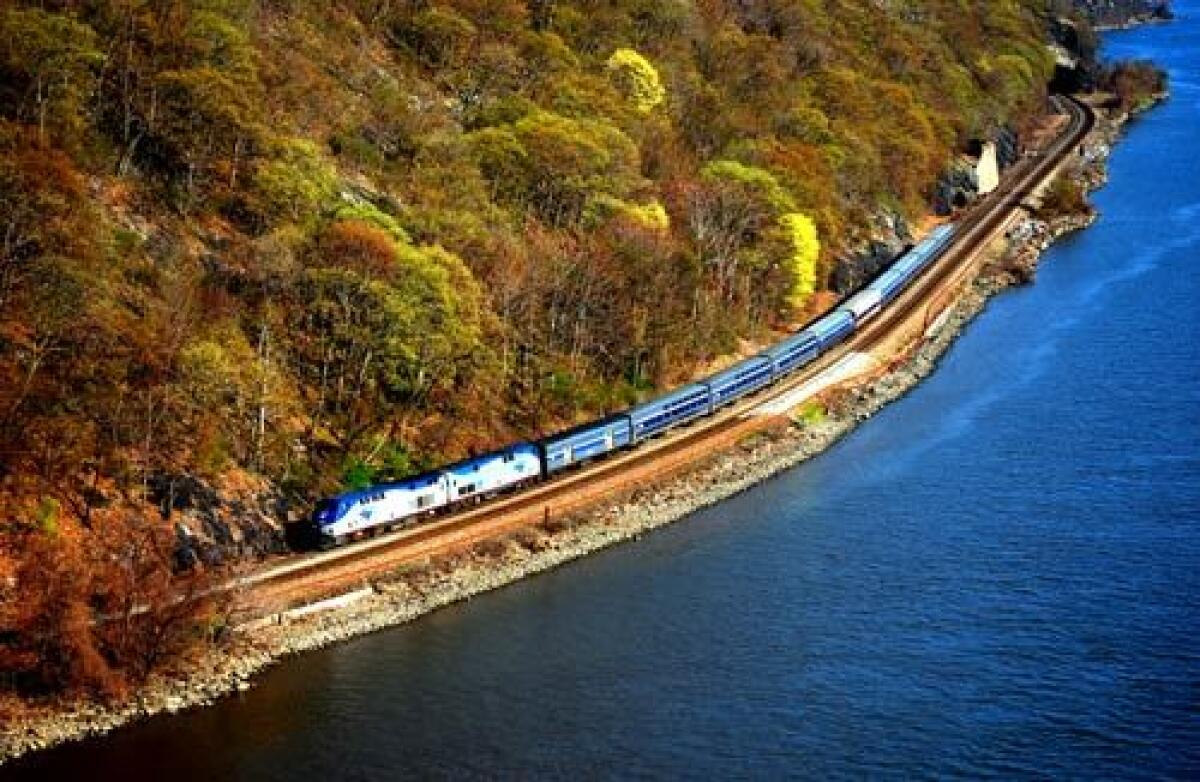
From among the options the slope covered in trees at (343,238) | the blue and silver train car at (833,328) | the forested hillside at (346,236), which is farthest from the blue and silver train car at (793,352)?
the forested hillside at (346,236)

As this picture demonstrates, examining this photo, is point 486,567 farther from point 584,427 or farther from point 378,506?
point 584,427

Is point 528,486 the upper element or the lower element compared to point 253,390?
lower

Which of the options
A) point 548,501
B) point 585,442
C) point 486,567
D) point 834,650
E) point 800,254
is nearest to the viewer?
point 834,650

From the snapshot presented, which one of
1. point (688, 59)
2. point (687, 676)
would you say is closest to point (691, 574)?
point (687, 676)

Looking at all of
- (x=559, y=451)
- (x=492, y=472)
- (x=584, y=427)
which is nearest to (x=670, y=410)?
(x=584, y=427)

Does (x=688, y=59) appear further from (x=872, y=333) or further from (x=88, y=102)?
(x=88, y=102)

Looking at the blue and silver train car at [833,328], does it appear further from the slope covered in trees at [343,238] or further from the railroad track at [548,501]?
the slope covered in trees at [343,238]

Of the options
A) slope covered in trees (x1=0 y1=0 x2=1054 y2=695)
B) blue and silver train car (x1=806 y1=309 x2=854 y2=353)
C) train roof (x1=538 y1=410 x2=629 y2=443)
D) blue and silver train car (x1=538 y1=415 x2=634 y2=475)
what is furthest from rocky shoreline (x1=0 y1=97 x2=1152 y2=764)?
slope covered in trees (x1=0 y1=0 x2=1054 y2=695)
